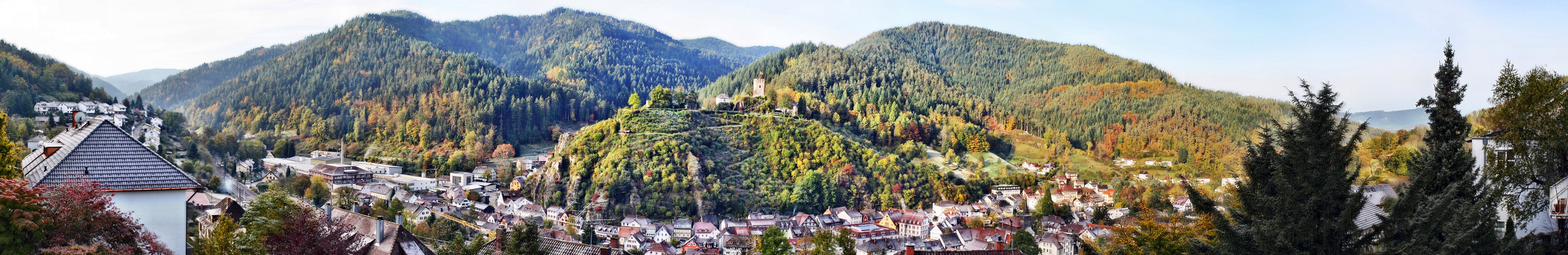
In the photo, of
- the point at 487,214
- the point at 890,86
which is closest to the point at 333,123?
the point at 487,214

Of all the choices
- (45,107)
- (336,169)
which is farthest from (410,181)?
(45,107)

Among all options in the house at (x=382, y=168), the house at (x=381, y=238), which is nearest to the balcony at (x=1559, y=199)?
the house at (x=381, y=238)

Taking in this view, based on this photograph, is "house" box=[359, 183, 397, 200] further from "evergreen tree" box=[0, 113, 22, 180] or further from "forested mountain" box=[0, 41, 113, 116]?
"evergreen tree" box=[0, 113, 22, 180]

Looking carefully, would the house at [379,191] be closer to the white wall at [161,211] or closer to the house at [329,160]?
the house at [329,160]

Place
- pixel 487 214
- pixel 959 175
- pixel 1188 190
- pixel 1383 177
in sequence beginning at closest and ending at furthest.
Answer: pixel 1188 190 < pixel 1383 177 < pixel 487 214 < pixel 959 175

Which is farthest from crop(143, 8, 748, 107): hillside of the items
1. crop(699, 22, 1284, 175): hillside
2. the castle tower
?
the castle tower

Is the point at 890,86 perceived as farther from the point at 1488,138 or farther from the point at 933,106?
the point at 1488,138
